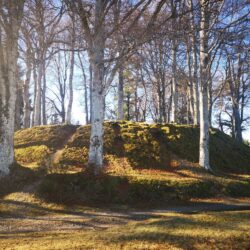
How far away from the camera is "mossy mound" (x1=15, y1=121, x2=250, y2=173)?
15299 mm

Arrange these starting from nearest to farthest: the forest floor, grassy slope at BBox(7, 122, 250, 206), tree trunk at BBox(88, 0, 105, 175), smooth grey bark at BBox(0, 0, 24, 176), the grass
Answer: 1. the grass
2. the forest floor
3. grassy slope at BBox(7, 122, 250, 206)
4. smooth grey bark at BBox(0, 0, 24, 176)
5. tree trunk at BBox(88, 0, 105, 175)

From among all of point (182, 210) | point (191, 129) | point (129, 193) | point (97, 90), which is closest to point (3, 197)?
point (129, 193)

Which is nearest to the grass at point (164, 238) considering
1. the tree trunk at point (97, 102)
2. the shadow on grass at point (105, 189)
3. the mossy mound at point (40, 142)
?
the shadow on grass at point (105, 189)

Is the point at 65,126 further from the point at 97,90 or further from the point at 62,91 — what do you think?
the point at 62,91

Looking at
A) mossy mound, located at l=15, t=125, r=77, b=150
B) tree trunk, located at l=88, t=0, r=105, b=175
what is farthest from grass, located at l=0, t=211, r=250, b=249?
mossy mound, located at l=15, t=125, r=77, b=150

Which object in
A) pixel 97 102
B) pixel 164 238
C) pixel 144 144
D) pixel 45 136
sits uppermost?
pixel 97 102

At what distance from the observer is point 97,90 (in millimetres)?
12188

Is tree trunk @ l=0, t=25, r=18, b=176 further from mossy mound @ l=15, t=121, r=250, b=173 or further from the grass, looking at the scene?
the grass

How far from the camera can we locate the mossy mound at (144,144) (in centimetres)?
1530

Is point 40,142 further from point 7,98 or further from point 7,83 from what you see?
point 7,83

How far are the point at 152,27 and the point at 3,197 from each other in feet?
26.6

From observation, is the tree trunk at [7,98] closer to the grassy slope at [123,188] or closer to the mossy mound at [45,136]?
the grassy slope at [123,188]

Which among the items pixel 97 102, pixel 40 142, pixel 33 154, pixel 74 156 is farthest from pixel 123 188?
pixel 40 142

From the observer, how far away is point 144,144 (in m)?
16.6
